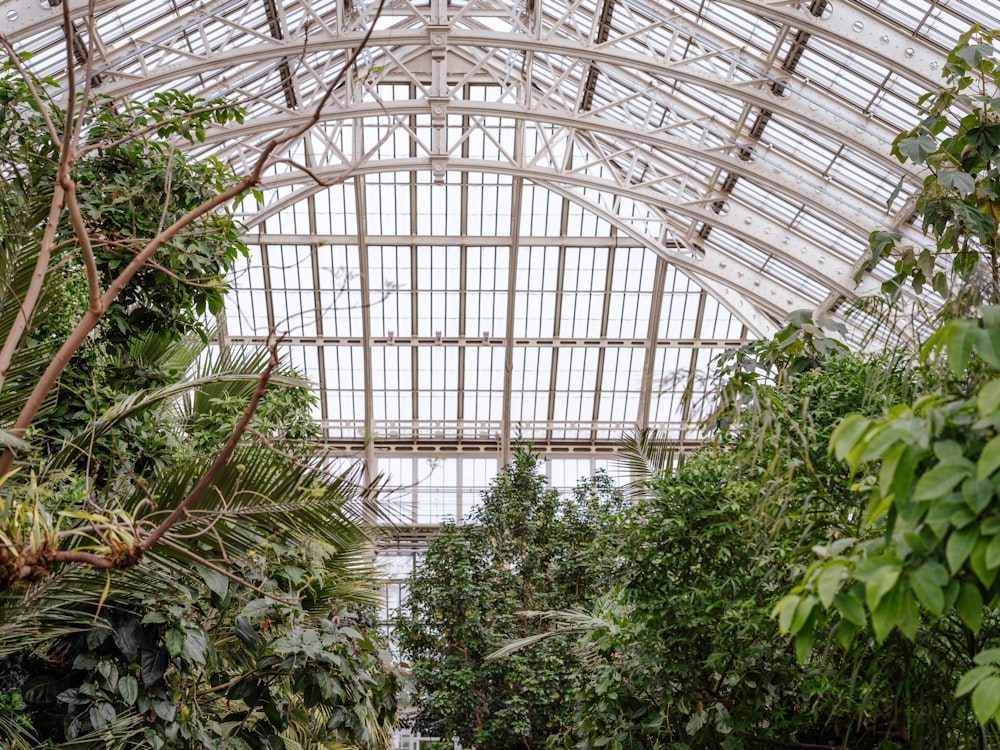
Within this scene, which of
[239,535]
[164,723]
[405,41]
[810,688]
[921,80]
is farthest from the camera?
[405,41]

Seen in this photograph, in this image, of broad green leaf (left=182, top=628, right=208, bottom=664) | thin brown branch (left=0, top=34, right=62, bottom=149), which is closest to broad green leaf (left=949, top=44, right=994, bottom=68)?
thin brown branch (left=0, top=34, right=62, bottom=149)

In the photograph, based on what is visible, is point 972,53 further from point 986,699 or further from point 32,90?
point 32,90

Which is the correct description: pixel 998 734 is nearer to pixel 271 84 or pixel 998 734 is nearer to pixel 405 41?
pixel 405 41

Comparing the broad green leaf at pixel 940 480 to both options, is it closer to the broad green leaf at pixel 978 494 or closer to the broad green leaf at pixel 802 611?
the broad green leaf at pixel 978 494

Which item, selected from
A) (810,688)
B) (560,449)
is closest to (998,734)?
(810,688)

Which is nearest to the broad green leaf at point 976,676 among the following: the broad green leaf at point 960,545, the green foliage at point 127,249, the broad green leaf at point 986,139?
the broad green leaf at point 960,545

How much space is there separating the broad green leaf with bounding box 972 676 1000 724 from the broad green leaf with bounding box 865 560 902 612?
0.23 metres

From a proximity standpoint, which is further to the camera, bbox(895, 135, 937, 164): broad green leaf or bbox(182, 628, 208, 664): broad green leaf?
bbox(895, 135, 937, 164): broad green leaf

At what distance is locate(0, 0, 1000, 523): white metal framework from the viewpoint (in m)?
13.9

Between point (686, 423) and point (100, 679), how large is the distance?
247 centimetres

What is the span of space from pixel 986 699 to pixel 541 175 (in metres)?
16.7

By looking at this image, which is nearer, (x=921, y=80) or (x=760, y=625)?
(x=760, y=625)

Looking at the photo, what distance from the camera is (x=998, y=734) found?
382 centimetres

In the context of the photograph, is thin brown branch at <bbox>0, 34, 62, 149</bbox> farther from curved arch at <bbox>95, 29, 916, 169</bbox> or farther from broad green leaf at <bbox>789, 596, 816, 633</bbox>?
curved arch at <bbox>95, 29, 916, 169</bbox>
